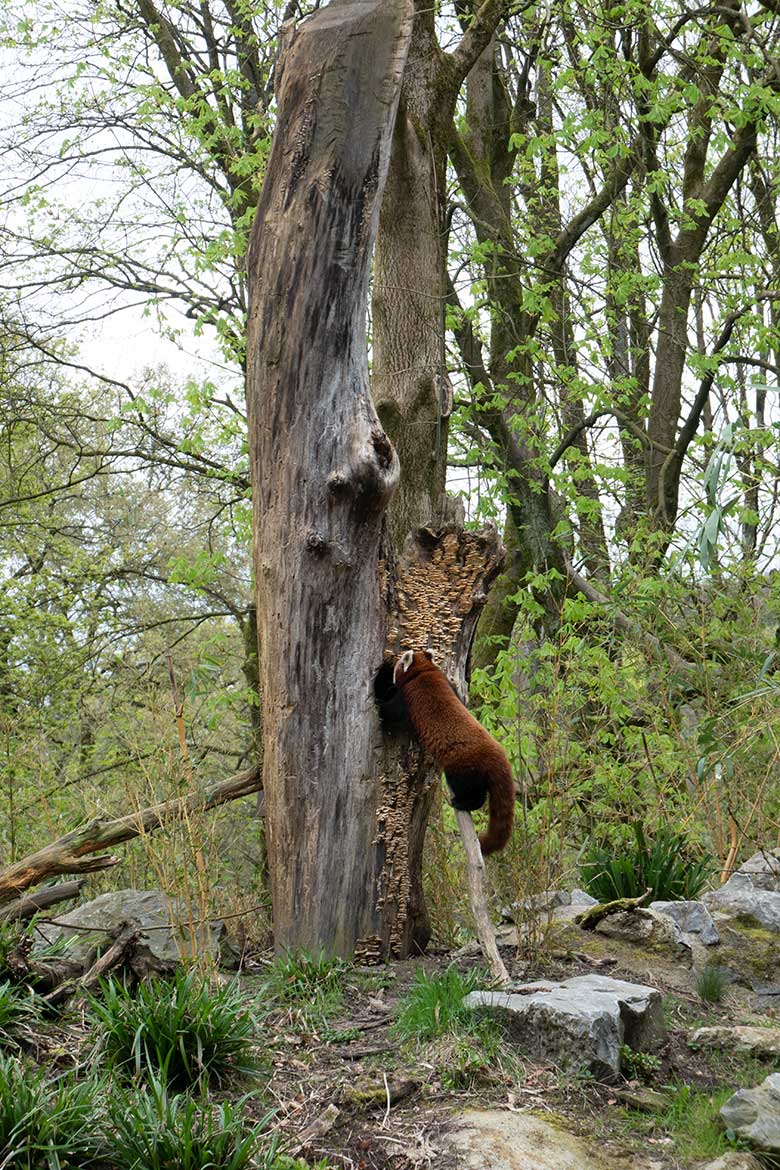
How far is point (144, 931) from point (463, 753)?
5.51ft

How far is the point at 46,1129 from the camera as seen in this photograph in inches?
114

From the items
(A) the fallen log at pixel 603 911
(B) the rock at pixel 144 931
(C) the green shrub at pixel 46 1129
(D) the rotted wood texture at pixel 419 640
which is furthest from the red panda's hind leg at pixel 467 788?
(C) the green shrub at pixel 46 1129

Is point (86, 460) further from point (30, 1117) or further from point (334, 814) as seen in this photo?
point (30, 1117)

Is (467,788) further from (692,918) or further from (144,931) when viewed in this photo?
(692,918)

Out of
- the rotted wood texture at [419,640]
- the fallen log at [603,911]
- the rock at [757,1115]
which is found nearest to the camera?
the rock at [757,1115]

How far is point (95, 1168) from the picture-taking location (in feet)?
9.67

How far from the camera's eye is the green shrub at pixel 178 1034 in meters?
3.44

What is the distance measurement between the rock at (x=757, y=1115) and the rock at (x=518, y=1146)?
374 millimetres

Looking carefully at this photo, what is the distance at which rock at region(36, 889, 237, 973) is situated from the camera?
426cm

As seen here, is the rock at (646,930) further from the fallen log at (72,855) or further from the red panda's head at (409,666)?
the fallen log at (72,855)

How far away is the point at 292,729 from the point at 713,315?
11.2 m

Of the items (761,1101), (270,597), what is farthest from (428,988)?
(270,597)

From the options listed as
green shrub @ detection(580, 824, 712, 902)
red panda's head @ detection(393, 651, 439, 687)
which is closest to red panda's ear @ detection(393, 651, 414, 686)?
red panda's head @ detection(393, 651, 439, 687)

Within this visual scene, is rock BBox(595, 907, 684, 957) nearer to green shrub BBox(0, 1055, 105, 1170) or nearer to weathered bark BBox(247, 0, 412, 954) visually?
weathered bark BBox(247, 0, 412, 954)
